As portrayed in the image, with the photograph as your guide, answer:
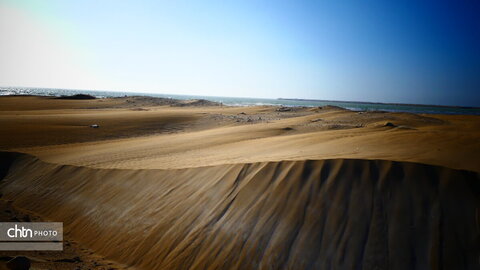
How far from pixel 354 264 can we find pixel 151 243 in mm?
2992

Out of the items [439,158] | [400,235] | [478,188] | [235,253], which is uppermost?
[439,158]

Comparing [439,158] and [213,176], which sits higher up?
[439,158]

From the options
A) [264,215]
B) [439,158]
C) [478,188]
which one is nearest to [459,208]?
[478,188]

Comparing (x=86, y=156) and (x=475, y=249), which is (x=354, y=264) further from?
(x=86, y=156)

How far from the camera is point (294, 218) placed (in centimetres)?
348

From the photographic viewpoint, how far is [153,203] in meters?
4.78

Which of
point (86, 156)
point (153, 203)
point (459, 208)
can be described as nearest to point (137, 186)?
point (153, 203)

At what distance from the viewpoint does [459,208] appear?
301cm

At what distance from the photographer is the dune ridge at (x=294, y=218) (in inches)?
114

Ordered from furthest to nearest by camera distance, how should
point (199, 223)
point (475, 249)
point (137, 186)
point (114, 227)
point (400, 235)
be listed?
point (137, 186) → point (114, 227) → point (199, 223) → point (400, 235) → point (475, 249)

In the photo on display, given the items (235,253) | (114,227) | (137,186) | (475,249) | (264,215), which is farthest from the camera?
(137,186)

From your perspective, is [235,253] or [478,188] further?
[235,253]

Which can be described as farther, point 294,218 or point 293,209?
point 293,209

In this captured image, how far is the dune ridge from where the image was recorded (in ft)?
9.50
